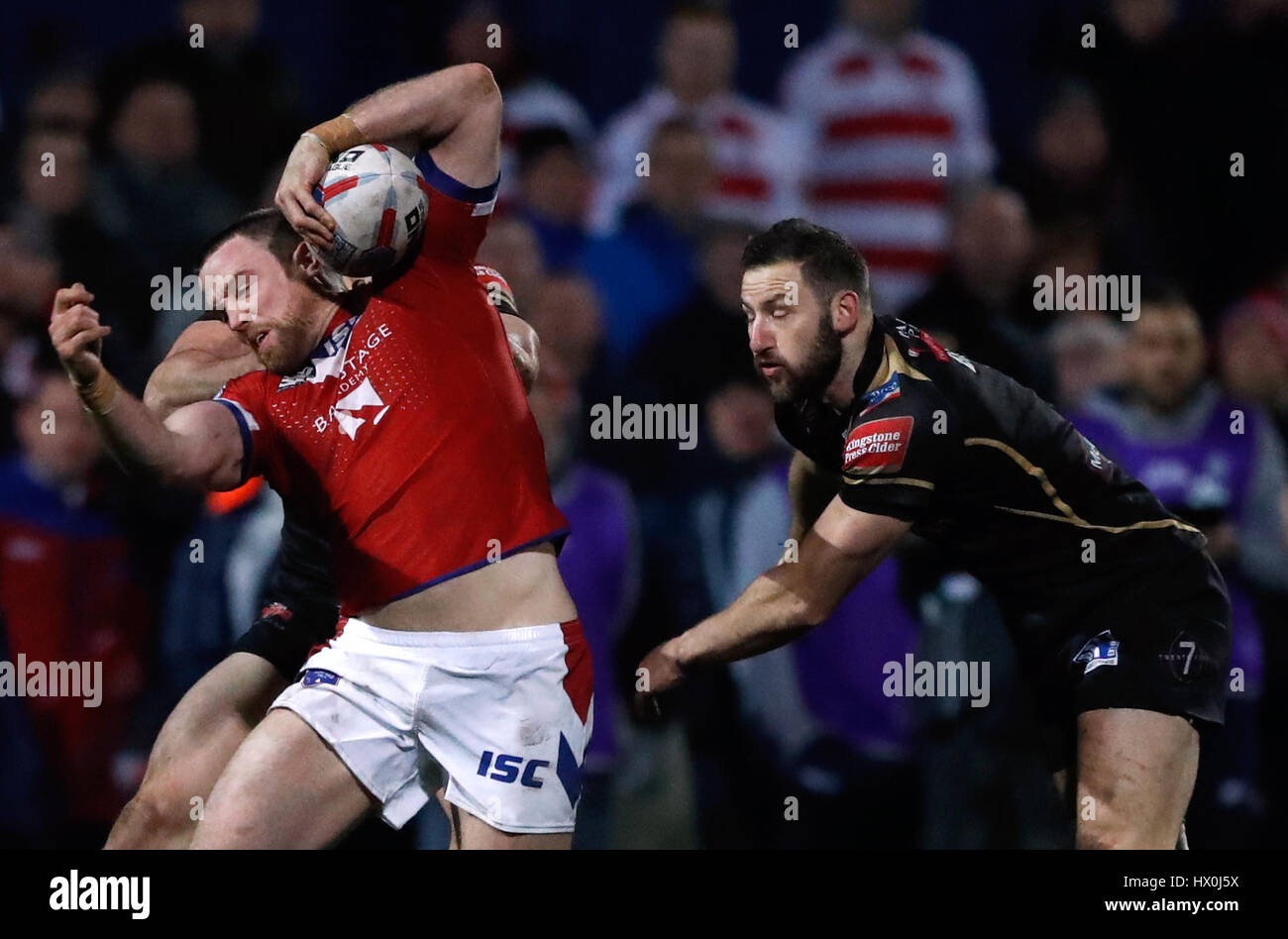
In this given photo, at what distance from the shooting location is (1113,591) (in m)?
5.24

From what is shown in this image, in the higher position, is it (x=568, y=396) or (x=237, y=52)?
(x=237, y=52)

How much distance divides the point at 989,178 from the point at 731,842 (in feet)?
11.2

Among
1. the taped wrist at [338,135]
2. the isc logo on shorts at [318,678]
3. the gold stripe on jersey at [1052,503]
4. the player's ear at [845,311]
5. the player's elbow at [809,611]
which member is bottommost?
the isc logo on shorts at [318,678]

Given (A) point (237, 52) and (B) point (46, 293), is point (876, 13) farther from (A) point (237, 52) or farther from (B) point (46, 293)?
(B) point (46, 293)

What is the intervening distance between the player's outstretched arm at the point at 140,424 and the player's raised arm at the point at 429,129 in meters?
0.52

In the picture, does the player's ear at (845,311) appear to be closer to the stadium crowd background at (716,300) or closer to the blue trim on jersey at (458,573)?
the blue trim on jersey at (458,573)

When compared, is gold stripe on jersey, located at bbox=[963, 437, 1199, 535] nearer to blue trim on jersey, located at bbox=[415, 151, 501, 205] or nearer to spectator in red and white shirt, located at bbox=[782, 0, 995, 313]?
blue trim on jersey, located at bbox=[415, 151, 501, 205]

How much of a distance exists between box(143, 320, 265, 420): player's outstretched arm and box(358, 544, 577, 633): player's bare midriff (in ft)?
3.05

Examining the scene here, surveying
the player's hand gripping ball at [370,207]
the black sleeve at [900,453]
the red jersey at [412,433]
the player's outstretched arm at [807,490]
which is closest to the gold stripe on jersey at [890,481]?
the black sleeve at [900,453]

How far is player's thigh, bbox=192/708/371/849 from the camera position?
432 cm

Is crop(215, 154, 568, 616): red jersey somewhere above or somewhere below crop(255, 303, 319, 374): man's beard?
below

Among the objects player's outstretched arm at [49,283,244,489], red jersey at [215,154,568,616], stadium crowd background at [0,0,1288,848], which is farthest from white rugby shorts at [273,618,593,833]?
stadium crowd background at [0,0,1288,848]

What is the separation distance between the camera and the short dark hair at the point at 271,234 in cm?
471
